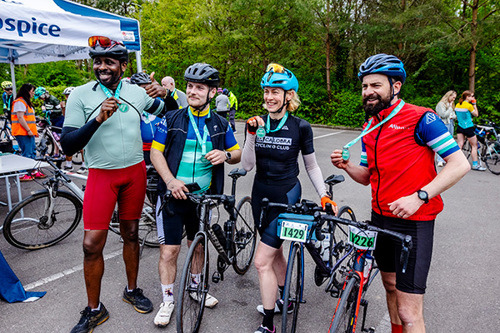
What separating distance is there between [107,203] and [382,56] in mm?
2331

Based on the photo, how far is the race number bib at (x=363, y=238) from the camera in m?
2.12

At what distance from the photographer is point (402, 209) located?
1.89 meters

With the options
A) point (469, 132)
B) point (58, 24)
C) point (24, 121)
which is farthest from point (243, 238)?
point (469, 132)

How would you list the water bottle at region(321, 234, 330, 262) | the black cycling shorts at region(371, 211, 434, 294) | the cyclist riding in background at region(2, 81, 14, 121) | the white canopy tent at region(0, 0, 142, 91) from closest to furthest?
1. the black cycling shorts at region(371, 211, 434, 294)
2. the water bottle at region(321, 234, 330, 262)
3. the white canopy tent at region(0, 0, 142, 91)
4. the cyclist riding in background at region(2, 81, 14, 121)

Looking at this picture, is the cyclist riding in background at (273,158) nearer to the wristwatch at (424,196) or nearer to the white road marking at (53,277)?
the wristwatch at (424,196)

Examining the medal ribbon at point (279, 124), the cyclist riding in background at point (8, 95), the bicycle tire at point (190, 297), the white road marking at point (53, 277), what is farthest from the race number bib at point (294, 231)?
the cyclist riding in background at point (8, 95)

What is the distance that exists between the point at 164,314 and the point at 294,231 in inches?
55.0

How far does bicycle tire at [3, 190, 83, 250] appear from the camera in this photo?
403 centimetres

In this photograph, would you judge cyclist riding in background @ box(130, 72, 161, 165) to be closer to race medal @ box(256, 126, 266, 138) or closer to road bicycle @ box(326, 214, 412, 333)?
race medal @ box(256, 126, 266, 138)

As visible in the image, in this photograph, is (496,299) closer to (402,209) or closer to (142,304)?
(402,209)

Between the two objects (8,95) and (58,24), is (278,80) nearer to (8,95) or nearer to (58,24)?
(58,24)

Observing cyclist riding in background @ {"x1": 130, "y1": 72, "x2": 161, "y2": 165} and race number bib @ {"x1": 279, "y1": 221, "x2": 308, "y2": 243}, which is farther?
cyclist riding in background @ {"x1": 130, "y1": 72, "x2": 161, "y2": 165}

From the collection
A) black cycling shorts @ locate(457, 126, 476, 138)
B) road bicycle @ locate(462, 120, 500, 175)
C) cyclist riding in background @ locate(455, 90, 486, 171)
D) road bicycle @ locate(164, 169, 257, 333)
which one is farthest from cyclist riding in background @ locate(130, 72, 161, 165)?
road bicycle @ locate(462, 120, 500, 175)

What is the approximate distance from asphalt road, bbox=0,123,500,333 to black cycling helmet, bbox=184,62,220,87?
204 centimetres
